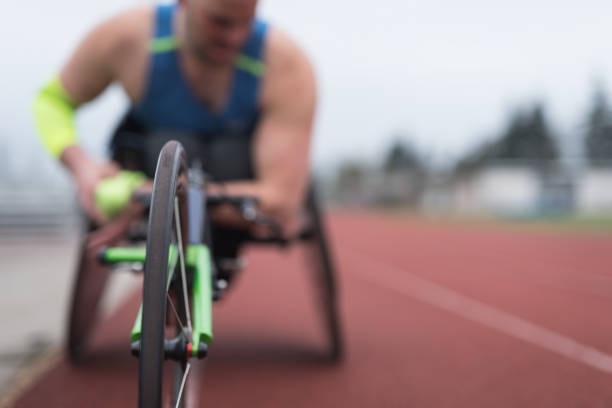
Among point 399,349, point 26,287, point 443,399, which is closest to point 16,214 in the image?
point 26,287

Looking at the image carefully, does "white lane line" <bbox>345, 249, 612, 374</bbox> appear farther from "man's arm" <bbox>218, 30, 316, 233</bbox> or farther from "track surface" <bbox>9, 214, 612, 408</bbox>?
"man's arm" <bbox>218, 30, 316, 233</bbox>

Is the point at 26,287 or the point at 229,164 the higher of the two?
the point at 229,164

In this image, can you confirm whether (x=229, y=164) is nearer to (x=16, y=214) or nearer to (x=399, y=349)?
(x=399, y=349)

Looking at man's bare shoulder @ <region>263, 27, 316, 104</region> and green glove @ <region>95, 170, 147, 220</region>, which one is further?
man's bare shoulder @ <region>263, 27, 316, 104</region>

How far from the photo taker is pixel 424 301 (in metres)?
6.37

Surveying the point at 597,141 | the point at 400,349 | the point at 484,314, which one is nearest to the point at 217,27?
the point at 400,349

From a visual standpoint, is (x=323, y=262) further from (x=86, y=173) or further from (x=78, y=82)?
(x=78, y=82)

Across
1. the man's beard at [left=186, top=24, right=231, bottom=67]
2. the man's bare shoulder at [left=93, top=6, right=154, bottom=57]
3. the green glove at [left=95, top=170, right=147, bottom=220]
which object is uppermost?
the man's bare shoulder at [left=93, top=6, right=154, bottom=57]

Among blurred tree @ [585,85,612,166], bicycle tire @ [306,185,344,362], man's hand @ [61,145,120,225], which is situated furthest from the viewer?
blurred tree @ [585,85,612,166]

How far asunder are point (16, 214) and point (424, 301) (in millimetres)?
11514

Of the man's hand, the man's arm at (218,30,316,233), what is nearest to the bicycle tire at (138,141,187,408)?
the man's hand

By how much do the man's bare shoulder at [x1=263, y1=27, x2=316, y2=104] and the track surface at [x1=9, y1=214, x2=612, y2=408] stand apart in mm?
1381

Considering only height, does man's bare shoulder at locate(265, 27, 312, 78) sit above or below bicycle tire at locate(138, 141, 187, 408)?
above

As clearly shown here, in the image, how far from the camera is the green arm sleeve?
2.88 meters
